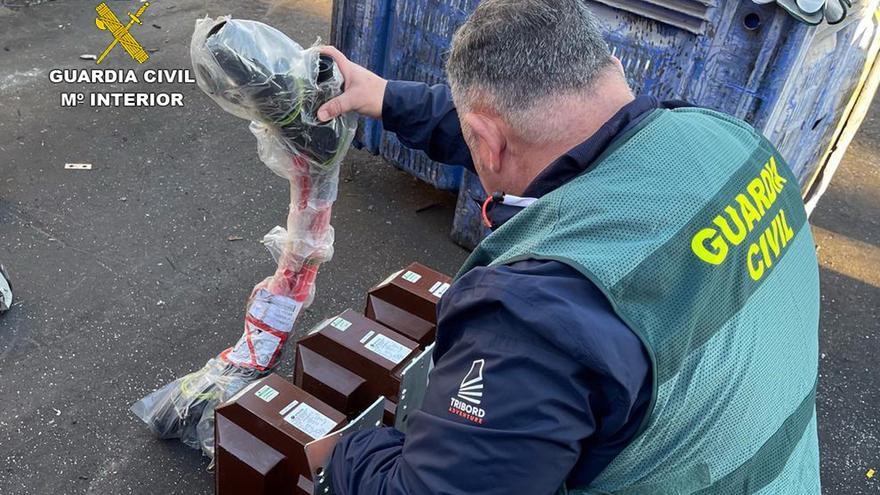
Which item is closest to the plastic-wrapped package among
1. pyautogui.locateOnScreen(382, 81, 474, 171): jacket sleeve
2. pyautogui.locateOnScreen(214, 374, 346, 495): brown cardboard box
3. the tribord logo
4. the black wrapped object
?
the black wrapped object

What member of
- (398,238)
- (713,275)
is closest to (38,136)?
(398,238)

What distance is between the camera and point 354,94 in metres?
2.21

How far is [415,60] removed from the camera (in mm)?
3850

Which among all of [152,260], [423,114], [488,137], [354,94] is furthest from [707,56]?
[152,260]

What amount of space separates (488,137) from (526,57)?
→ 0.17 m

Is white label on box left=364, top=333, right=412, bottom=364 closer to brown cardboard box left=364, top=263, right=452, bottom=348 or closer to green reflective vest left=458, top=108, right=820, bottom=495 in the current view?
brown cardboard box left=364, top=263, right=452, bottom=348

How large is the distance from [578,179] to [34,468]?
2.36 m

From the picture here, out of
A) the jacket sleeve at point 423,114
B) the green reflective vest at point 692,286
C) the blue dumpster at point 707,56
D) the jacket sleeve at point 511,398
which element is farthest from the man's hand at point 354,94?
the jacket sleeve at point 511,398

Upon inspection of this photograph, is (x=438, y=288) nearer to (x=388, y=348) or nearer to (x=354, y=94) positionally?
(x=388, y=348)

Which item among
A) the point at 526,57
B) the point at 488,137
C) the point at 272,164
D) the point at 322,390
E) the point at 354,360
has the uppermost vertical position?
the point at 526,57

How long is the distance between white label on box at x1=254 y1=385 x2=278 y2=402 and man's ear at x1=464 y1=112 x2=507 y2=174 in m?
1.05

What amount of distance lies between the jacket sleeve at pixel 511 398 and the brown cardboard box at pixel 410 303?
1.24m

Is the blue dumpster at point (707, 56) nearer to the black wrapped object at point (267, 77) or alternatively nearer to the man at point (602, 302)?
the black wrapped object at point (267, 77)

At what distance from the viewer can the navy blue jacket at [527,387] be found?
120 centimetres
